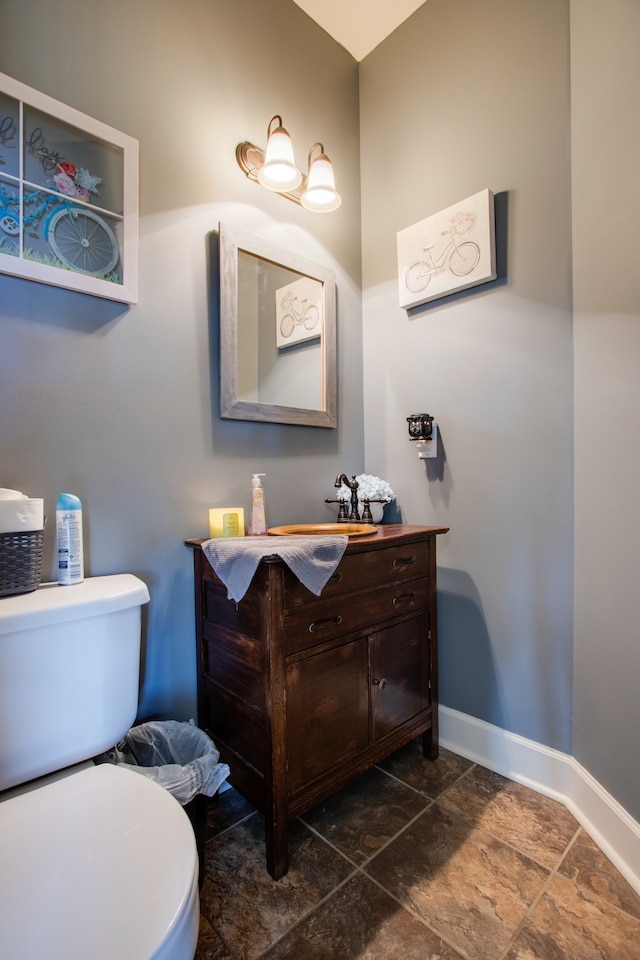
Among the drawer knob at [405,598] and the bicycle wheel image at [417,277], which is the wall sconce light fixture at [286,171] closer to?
the bicycle wheel image at [417,277]

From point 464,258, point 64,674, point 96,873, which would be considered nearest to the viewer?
point 96,873

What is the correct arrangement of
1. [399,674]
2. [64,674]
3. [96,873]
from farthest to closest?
[399,674] → [64,674] → [96,873]

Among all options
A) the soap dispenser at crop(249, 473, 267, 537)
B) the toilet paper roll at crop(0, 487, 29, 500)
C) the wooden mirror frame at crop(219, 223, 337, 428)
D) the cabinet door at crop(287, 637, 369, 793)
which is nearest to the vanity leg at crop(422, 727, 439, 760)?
the cabinet door at crop(287, 637, 369, 793)

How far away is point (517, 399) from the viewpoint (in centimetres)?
147

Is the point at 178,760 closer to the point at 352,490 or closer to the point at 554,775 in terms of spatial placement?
the point at 352,490

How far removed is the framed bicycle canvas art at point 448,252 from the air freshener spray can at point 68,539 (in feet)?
4.65

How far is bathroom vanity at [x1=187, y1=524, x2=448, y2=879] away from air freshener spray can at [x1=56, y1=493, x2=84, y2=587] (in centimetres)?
32

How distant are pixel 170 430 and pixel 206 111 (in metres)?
1.10

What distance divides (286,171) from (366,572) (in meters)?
1.36

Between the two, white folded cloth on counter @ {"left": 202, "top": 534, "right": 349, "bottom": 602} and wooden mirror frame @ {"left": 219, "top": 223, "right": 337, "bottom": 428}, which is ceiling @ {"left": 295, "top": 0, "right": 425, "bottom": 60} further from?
white folded cloth on counter @ {"left": 202, "top": 534, "right": 349, "bottom": 602}


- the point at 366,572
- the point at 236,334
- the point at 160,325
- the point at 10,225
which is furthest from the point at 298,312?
the point at 366,572

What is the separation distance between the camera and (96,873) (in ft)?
2.02

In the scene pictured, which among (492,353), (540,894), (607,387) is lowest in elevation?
(540,894)

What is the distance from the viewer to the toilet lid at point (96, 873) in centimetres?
53
